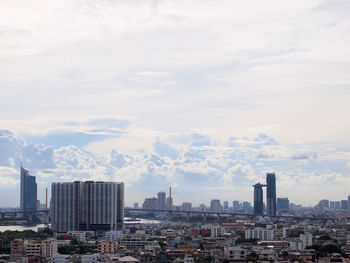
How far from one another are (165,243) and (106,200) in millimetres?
15829

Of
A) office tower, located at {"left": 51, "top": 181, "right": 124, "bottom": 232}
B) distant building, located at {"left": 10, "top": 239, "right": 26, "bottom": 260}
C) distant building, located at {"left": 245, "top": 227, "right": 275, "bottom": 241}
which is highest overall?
office tower, located at {"left": 51, "top": 181, "right": 124, "bottom": 232}

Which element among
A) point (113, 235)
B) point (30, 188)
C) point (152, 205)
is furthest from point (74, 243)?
point (152, 205)

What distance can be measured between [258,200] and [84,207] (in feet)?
228

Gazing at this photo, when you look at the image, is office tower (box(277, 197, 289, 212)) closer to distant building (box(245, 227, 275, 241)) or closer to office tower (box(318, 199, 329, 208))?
office tower (box(318, 199, 329, 208))

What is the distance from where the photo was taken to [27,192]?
128625mm

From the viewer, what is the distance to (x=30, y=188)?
424ft

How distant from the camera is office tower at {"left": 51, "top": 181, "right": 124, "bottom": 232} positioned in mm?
62344

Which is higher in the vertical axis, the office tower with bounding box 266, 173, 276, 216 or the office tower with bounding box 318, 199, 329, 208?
the office tower with bounding box 266, 173, 276, 216

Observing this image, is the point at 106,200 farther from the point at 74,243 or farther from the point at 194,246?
the point at 194,246

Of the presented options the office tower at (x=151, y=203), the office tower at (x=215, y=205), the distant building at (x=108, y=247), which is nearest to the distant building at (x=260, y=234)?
the distant building at (x=108, y=247)

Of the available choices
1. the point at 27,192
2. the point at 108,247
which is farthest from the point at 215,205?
the point at 108,247

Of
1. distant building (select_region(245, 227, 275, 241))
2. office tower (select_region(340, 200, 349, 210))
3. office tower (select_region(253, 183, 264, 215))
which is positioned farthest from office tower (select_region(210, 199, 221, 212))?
distant building (select_region(245, 227, 275, 241))

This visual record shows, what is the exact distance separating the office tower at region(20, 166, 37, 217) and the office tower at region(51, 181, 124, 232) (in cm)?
6625

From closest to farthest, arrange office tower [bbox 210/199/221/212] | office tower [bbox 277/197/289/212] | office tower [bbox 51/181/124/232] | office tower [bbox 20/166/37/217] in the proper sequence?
office tower [bbox 51/181/124/232]
office tower [bbox 20/166/37/217]
office tower [bbox 210/199/221/212]
office tower [bbox 277/197/289/212]
